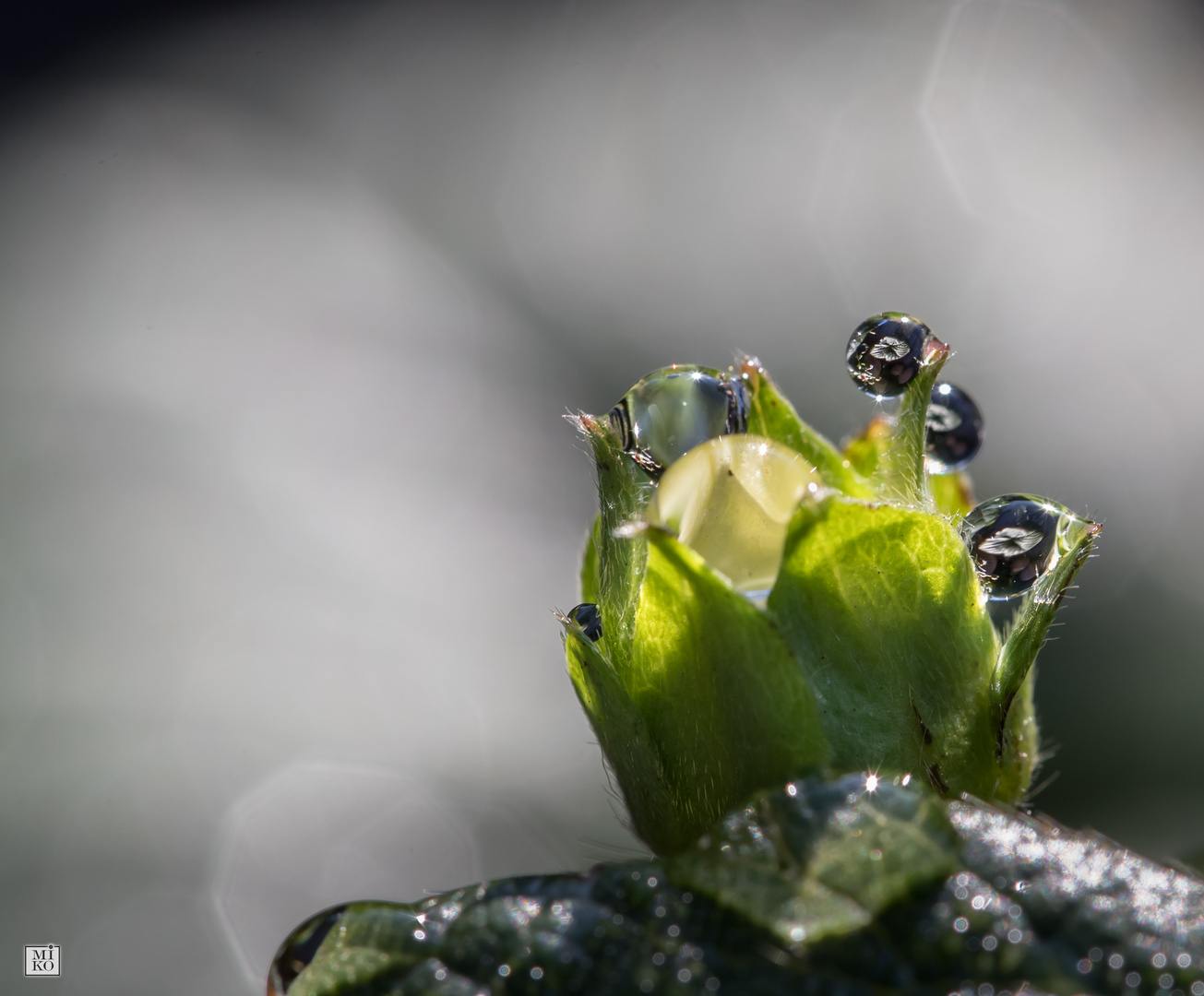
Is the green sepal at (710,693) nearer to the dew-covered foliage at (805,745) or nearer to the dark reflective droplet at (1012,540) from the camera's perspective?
the dew-covered foliage at (805,745)

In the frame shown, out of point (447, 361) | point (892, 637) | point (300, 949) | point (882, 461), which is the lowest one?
point (300, 949)

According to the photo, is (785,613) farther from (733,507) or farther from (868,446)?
(868,446)

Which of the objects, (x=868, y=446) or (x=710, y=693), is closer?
(x=710, y=693)

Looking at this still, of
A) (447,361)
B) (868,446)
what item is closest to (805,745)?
(868,446)

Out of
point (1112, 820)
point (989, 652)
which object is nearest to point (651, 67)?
point (1112, 820)

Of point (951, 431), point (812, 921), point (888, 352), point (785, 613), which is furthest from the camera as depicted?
point (951, 431)

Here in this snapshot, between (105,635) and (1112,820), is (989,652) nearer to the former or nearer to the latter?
(1112,820)

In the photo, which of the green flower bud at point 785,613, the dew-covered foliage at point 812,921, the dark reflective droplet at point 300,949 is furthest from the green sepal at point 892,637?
the dark reflective droplet at point 300,949
